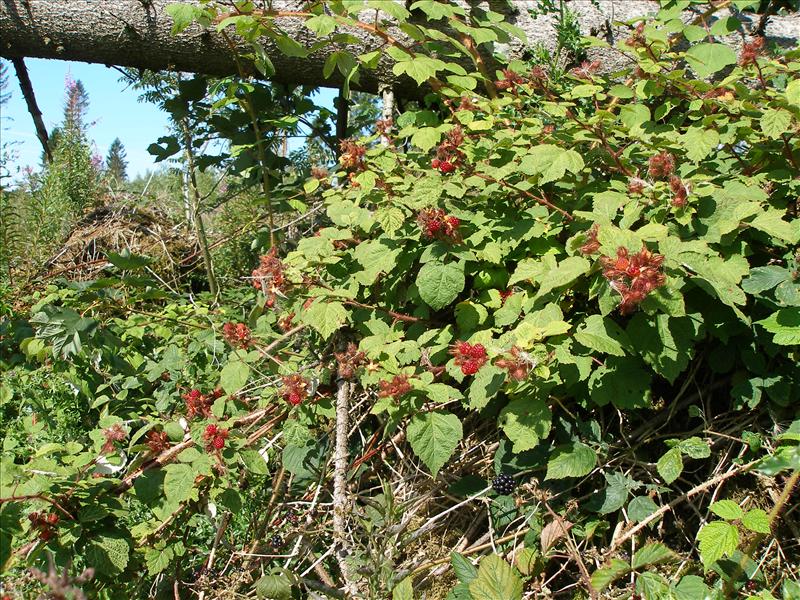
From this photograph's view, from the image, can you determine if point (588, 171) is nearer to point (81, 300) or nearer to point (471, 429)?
point (471, 429)

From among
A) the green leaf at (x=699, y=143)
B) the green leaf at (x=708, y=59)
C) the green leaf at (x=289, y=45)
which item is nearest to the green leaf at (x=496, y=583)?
the green leaf at (x=699, y=143)

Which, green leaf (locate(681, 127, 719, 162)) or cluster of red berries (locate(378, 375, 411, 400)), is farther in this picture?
green leaf (locate(681, 127, 719, 162))

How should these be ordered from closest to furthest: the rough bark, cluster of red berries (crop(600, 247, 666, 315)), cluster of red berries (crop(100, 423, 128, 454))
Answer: cluster of red berries (crop(600, 247, 666, 315)) < cluster of red berries (crop(100, 423, 128, 454)) < the rough bark

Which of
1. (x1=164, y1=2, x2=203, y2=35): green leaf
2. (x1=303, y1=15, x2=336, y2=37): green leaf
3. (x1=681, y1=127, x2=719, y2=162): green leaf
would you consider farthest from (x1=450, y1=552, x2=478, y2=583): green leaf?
(x1=164, y1=2, x2=203, y2=35): green leaf

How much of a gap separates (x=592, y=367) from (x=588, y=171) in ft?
2.19

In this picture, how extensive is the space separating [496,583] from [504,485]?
13.8 inches

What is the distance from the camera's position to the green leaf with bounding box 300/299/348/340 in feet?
7.38

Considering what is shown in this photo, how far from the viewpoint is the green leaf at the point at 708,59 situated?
2369 mm

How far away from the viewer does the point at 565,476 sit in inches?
79.9

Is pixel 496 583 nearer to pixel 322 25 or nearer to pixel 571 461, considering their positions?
pixel 571 461

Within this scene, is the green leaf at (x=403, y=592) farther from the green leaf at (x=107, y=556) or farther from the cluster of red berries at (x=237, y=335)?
the cluster of red berries at (x=237, y=335)

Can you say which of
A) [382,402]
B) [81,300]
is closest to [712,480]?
[382,402]

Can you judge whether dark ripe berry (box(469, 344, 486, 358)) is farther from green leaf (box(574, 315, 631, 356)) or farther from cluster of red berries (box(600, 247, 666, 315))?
cluster of red berries (box(600, 247, 666, 315))

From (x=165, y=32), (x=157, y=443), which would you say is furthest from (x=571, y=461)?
(x=165, y=32)
